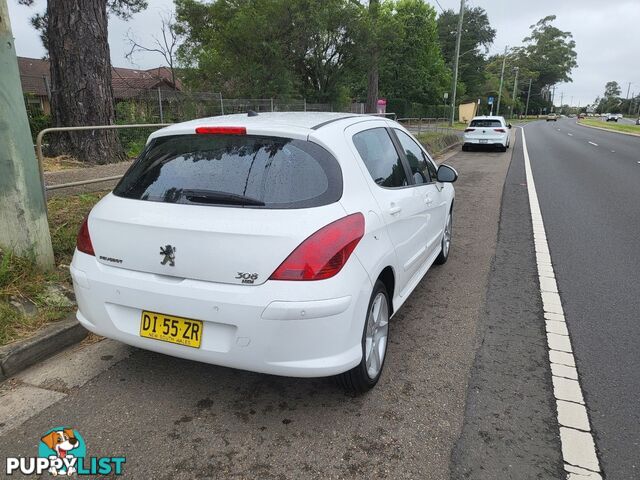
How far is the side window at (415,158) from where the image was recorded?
4.12m

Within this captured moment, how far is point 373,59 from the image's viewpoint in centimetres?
2275

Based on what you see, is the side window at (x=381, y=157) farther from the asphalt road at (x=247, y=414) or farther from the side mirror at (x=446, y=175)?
the asphalt road at (x=247, y=414)

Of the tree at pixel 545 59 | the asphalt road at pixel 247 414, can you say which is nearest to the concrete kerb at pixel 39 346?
the asphalt road at pixel 247 414

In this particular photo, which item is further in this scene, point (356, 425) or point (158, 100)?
point (158, 100)

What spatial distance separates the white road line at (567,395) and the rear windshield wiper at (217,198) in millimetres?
2049

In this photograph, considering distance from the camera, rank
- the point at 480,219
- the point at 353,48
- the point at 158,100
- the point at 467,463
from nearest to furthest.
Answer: the point at 467,463 → the point at 480,219 → the point at 158,100 → the point at 353,48

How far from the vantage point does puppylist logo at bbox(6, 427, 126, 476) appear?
7.57ft

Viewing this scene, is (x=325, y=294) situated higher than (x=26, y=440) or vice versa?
(x=325, y=294)

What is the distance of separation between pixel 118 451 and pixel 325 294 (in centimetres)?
131

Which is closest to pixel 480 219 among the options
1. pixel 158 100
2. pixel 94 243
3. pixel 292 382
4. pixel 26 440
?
pixel 292 382

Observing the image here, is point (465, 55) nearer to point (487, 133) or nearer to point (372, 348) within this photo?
point (487, 133)

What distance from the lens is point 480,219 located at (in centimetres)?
793

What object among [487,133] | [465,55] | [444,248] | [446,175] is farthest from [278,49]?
[465,55]

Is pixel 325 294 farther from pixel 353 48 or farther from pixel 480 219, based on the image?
pixel 353 48
